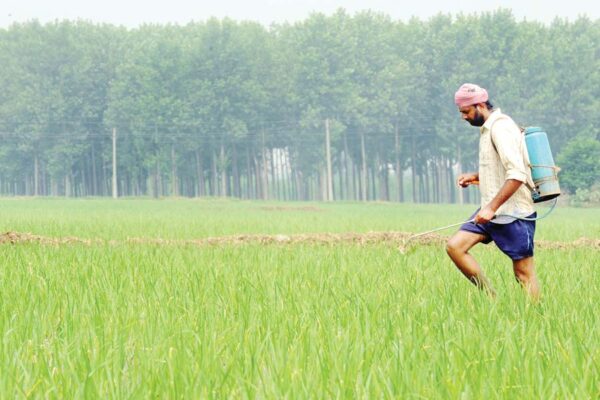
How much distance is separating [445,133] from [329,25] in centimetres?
1453

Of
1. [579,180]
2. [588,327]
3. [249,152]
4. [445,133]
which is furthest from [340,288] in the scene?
[249,152]

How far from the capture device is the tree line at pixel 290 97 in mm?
62812

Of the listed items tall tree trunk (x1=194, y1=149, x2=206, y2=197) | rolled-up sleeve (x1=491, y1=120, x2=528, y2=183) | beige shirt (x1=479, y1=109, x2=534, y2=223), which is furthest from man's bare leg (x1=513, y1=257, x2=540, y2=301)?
tall tree trunk (x1=194, y1=149, x2=206, y2=197)

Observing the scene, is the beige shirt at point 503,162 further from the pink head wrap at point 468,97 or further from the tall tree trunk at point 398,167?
the tall tree trunk at point 398,167

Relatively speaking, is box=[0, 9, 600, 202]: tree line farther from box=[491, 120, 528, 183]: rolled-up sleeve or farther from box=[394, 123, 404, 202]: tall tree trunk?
box=[491, 120, 528, 183]: rolled-up sleeve

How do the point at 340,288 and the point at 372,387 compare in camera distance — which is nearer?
the point at 372,387

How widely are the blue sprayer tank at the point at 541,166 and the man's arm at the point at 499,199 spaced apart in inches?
5.1

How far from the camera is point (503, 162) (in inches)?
232

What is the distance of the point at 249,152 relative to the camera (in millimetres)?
67000

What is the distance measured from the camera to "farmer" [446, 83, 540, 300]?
5891 mm

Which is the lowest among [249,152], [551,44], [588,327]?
[588,327]

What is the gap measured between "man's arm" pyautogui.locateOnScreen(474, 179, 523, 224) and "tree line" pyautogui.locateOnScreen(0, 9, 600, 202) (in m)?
53.9

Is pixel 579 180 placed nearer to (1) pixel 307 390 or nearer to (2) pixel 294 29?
(2) pixel 294 29

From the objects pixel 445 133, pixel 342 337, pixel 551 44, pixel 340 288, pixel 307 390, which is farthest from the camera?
pixel 551 44
